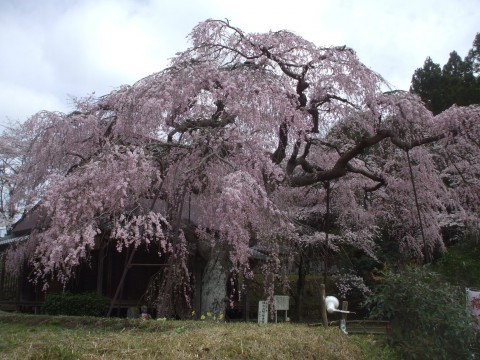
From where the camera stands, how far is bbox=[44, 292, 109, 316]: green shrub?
40.0ft

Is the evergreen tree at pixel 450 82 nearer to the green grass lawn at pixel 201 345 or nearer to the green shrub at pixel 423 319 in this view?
the green shrub at pixel 423 319

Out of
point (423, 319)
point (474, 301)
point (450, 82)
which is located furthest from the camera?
point (450, 82)

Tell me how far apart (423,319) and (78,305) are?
9.59 meters

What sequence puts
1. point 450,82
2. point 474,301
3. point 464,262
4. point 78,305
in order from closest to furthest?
1. point 474,301
2. point 464,262
3. point 78,305
4. point 450,82

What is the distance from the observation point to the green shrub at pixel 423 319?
4.75 metres

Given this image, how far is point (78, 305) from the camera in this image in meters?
12.4

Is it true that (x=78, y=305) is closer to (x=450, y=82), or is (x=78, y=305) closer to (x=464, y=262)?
(x=464, y=262)

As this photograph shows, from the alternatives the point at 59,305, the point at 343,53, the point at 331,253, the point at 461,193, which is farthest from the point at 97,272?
the point at 461,193

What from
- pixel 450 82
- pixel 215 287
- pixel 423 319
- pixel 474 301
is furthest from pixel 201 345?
pixel 450 82

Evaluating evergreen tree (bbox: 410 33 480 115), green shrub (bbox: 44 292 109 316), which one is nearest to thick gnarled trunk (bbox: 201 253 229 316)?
green shrub (bbox: 44 292 109 316)

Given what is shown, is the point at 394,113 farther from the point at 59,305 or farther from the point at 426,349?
the point at 59,305

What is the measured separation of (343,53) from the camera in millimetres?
10234

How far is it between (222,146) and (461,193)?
734 centimetres

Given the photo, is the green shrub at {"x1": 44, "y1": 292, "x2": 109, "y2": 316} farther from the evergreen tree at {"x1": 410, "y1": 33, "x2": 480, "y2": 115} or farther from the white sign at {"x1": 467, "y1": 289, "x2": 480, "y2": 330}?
the evergreen tree at {"x1": 410, "y1": 33, "x2": 480, "y2": 115}
